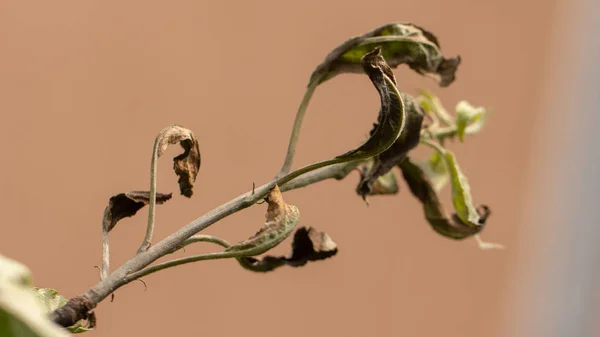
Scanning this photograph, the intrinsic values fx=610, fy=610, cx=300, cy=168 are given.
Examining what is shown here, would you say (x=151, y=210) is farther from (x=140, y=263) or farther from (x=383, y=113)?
(x=383, y=113)

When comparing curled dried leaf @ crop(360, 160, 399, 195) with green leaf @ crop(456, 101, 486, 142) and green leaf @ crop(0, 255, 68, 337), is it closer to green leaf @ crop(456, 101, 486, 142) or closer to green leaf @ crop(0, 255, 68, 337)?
green leaf @ crop(456, 101, 486, 142)

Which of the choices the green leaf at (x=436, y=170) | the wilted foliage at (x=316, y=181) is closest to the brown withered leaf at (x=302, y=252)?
the wilted foliage at (x=316, y=181)

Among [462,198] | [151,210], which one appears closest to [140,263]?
[151,210]

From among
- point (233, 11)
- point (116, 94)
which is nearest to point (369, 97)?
point (233, 11)

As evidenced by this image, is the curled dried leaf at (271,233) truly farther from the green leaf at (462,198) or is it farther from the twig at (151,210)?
the green leaf at (462,198)

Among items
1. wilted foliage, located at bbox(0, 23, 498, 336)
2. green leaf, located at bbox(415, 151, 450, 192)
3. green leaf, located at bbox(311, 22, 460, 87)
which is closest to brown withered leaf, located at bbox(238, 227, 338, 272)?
wilted foliage, located at bbox(0, 23, 498, 336)
